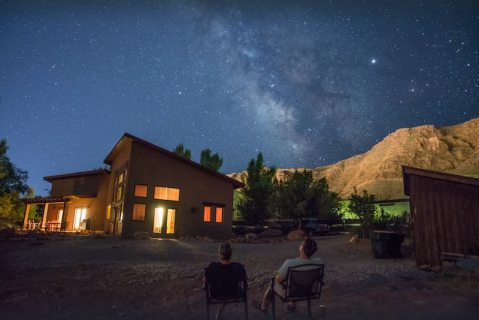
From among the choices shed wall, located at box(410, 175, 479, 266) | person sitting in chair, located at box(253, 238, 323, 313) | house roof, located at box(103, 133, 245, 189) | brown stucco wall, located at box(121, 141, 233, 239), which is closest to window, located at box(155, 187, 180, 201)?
brown stucco wall, located at box(121, 141, 233, 239)

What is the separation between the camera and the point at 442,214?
29.4 ft

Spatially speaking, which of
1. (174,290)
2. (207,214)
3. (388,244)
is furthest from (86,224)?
(388,244)

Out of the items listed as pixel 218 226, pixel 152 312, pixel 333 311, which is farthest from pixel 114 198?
pixel 333 311

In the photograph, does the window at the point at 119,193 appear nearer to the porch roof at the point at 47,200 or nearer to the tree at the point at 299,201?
the porch roof at the point at 47,200

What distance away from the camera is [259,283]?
7.02 metres

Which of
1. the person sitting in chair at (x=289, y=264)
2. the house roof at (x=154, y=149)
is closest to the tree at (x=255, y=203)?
the house roof at (x=154, y=149)

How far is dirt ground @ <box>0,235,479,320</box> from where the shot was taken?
489 centimetres

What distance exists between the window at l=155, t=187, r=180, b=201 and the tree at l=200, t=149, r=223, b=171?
20.5m

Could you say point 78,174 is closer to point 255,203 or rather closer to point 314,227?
point 255,203

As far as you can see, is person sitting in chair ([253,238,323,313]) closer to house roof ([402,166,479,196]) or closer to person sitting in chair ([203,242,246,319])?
person sitting in chair ([203,242,246,319])

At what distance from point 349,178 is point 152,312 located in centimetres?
8572

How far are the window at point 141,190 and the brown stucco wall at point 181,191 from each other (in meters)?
0.24

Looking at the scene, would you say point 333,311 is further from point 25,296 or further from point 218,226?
point 218,226

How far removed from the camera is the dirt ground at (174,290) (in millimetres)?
4891
